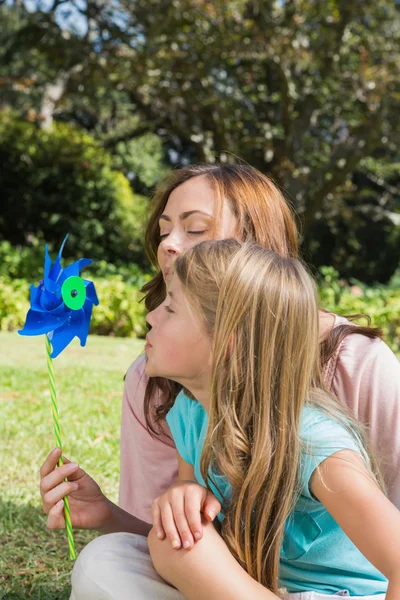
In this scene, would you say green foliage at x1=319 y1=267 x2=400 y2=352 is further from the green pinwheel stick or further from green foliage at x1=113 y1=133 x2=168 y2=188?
green foliage at x1=113 y1=133 x2=168 y2=188

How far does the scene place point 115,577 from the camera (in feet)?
5.17

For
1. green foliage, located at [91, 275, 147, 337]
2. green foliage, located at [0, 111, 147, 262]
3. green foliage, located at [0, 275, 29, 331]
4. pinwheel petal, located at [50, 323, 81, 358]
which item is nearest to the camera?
pinwheel petal, located at [50, 323, 81, 358]

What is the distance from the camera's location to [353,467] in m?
1.44

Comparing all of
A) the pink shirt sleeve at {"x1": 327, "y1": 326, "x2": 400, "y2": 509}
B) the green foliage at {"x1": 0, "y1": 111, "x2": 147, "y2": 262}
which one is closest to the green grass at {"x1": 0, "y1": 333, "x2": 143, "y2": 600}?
the pink shirt sleeve at {"x1": 327, "y1": 326, "x2": 400, "y2": 509}

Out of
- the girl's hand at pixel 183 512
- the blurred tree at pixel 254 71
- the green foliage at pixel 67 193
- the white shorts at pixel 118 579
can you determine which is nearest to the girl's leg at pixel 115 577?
the white shorts at pixel 118 579

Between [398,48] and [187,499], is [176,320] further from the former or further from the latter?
[398,48]

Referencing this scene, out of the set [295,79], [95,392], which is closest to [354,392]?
[95,392]

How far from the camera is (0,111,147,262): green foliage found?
11.9 metres

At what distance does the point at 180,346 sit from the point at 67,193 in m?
10.7

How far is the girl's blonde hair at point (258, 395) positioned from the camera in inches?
61.3

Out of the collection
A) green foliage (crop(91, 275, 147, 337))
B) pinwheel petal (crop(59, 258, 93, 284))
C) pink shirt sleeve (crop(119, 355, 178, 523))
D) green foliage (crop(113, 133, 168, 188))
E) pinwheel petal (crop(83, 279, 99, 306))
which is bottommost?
green foliage (crop(113, 133, 168, 188))

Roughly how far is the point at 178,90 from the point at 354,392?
8.55 metres

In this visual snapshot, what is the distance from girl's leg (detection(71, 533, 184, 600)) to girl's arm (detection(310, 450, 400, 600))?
1.34ft

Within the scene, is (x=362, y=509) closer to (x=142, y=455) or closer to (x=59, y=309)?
(x=59, y=309)
